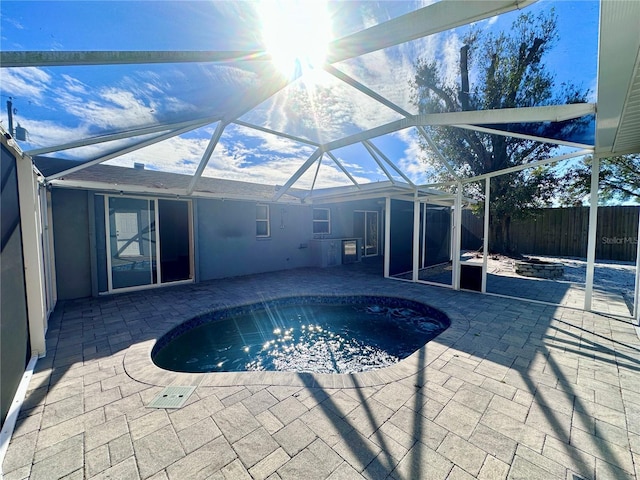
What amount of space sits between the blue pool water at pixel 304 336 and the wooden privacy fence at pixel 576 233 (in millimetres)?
11877

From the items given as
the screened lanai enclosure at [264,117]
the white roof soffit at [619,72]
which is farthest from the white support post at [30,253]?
the white roof soffit at [619,72]

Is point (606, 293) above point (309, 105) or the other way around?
the other way around

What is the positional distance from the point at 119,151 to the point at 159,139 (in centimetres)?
76

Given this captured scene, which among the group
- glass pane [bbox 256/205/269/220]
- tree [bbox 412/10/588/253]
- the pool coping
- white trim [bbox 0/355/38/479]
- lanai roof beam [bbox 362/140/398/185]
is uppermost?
tree [bbox 412/10/588/253]

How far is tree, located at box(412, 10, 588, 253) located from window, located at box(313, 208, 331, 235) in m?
4.83

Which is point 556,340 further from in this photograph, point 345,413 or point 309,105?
point 309,105

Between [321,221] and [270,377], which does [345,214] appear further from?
[270,377]

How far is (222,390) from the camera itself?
104 inches

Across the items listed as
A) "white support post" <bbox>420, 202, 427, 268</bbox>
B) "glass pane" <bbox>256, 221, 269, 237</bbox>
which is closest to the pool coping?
"glass pane" <bbox>256, 221, 269, 237</bbox>

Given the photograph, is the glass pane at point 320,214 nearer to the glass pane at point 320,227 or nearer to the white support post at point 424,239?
the glass pane at point 320,227

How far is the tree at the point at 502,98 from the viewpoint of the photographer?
8.26 m

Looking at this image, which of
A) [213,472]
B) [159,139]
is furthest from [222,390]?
[159,139]

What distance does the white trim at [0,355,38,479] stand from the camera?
193 centimetres
